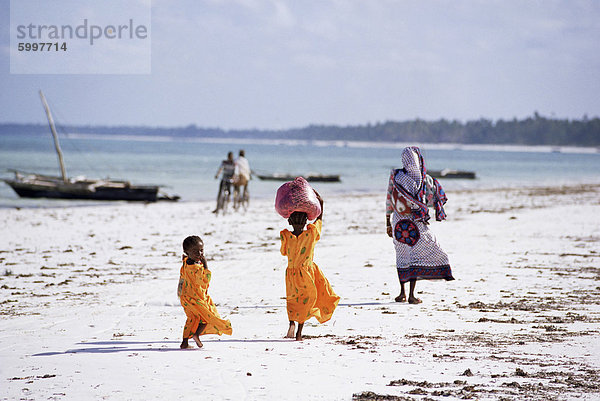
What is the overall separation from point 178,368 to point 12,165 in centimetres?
6213

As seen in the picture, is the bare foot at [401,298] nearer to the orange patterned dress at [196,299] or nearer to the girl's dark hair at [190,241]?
the orange patterned dress at [196,299]

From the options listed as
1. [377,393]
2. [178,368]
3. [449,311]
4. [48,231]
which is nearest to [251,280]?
[449,311]

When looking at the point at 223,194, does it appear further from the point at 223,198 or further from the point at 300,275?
the point at 300,275

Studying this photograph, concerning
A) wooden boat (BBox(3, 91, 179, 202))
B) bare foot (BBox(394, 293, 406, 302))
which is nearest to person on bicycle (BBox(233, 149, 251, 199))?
wooden boat (BBox(3, 91, 179, 202))

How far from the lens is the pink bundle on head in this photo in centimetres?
600

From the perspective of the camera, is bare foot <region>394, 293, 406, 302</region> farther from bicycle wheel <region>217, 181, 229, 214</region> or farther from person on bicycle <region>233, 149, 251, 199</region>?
bicycle wheel <region>217, 181, 229, 214</region>

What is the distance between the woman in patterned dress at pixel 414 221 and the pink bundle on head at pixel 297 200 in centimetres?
199

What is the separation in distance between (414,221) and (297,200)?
2.33m

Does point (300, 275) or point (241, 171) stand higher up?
point (241, 171)

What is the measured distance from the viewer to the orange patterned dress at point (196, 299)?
5.61 metres

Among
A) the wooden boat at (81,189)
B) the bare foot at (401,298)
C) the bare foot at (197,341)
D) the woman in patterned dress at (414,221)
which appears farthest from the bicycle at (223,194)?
the bare foot at (197,341)

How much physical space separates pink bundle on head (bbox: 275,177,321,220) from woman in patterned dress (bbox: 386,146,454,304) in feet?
6.54

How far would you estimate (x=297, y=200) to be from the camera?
5.99m

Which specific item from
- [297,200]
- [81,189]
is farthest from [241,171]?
[297,200]
